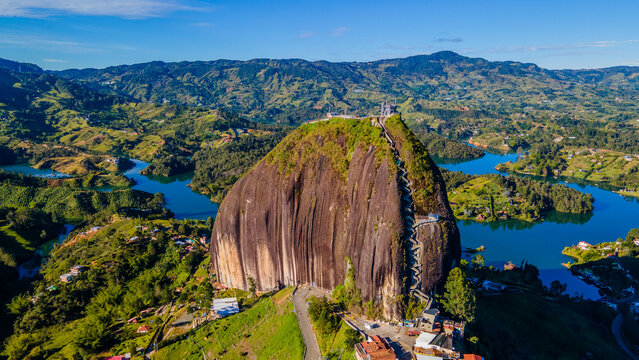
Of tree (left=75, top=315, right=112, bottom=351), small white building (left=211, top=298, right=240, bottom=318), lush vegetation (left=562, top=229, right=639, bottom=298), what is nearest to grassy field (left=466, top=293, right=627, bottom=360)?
lush vegetation (left=562, top=229, right=639, bottom=298)

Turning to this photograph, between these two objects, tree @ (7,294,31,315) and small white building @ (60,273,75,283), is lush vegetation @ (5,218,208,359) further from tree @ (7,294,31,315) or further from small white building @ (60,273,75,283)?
small white building @ (60,273,75,283)

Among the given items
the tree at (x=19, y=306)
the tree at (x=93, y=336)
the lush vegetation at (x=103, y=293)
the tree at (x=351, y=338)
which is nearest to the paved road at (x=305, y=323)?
the tree at (x=351, y=338)

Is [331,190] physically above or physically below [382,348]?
above

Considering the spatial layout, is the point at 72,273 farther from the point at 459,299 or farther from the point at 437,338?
the point at 459,299

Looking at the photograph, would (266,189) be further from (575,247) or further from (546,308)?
(575,247)

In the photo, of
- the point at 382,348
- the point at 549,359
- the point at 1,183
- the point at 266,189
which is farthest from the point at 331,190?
the point at 1,183

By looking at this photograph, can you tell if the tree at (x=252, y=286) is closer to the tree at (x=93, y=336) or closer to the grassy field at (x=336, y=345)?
the grassy field at (x=336, y=345)

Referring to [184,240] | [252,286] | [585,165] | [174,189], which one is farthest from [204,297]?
[585,165]
